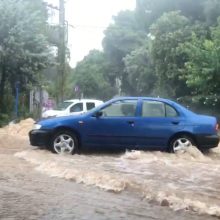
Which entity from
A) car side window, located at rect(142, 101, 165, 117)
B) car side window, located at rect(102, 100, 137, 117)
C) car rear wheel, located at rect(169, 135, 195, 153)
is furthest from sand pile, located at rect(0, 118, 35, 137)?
car rear wheel, located at rect(169, 135, 195, 153)

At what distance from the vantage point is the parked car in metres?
13.2

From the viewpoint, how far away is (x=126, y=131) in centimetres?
1324

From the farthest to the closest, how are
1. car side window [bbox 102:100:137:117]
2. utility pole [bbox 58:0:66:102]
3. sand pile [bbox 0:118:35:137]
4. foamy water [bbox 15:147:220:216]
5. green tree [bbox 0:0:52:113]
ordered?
1. utility pole [bbox 58:0:66:102]
2. green tree [bbox 0:0:52:113]
3. sand pile [bbox 0:118:35:137]
4. car side window [bbox 102:100:137:117]
5. foamy water [bbox 15:147:220:216]

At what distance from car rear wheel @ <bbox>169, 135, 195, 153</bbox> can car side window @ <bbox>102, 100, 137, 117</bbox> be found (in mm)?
1178

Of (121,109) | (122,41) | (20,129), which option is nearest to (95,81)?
(122,41)

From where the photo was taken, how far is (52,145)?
A: 1327cm

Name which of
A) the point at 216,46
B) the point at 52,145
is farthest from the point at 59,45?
the point at 52,145

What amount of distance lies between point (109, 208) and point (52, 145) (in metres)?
5.70

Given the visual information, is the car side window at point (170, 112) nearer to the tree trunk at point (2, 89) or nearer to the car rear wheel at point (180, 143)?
the car rear wheel at point (180, 143)

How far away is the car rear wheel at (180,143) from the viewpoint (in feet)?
43.5

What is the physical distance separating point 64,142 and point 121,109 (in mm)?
1559

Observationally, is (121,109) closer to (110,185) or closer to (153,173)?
(153,173)

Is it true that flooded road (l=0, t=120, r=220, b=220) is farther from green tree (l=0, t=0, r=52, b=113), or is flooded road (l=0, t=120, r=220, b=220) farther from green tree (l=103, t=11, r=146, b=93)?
green tree (l=103, t=11, r=146, b=93)

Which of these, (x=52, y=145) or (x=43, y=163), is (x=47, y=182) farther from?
(x=52, y=145)
